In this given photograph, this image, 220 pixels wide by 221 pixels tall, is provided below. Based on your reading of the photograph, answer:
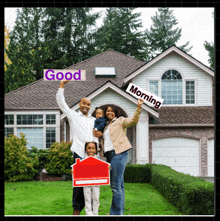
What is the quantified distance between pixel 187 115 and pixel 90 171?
8.51m

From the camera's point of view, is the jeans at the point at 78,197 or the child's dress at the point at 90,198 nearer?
the child's dress at the point at 90,198

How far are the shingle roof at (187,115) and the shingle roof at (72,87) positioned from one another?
255cm

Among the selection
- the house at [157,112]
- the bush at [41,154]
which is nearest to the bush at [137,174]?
the house at [157,112]

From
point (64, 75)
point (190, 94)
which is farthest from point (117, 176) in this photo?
point (190, 94)

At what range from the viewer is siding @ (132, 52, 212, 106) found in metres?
12.7

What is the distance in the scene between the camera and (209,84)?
41.9 ft

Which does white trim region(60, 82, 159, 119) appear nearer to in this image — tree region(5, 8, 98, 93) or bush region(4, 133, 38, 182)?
tree region(5, 8, 98, 93)

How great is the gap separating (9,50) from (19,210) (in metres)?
5.35

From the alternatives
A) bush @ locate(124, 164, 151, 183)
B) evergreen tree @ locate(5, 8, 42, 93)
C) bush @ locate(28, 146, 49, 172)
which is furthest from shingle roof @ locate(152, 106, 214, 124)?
evergreen tree @ locate(5, 8, 42, 93)

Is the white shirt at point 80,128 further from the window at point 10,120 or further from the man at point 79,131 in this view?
the window at point 10,120

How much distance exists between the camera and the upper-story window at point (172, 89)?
1271cm

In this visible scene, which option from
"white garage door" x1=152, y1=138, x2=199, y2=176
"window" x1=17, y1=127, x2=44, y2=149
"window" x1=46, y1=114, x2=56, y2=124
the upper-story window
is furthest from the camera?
the upper-story window
